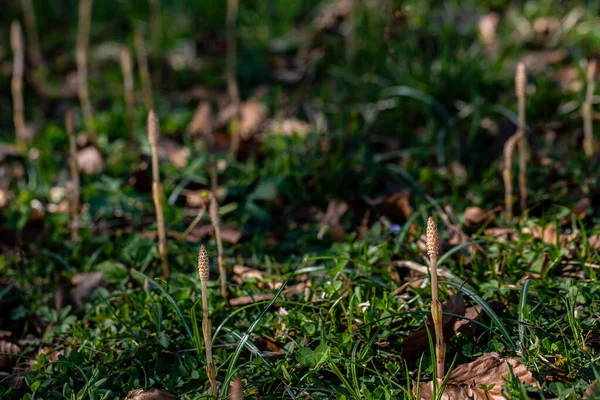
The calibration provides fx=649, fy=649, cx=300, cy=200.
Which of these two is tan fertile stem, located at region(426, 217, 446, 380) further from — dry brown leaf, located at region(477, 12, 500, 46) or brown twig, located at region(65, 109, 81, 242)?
dry brown leaf, located at region(477, 12, 500, 46)

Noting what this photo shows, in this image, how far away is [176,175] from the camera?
3389 millimetres

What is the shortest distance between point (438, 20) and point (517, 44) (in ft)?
2.05

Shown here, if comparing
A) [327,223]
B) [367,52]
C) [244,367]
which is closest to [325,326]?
[244,367]

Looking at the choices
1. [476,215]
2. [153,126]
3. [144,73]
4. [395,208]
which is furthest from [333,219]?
[144,73]

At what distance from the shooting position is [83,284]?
2727mm

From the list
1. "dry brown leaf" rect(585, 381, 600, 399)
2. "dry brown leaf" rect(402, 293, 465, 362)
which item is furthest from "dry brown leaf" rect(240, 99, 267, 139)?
"dry brown leaf" rect(585, 381, 600, 399)

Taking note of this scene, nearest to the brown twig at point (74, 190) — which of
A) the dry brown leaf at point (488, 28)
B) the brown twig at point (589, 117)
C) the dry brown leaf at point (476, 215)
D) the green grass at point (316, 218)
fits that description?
the green grass at point (316, 218)

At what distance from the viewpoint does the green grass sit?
7.13 feet

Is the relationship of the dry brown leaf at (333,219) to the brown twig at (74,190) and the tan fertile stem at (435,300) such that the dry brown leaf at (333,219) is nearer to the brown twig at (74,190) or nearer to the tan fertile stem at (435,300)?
the tan fertile stem at (435,300)

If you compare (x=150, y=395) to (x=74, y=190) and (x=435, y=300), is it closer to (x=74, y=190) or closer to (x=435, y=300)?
(x=435, y=300)

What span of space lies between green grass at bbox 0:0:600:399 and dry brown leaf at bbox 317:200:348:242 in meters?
0.04

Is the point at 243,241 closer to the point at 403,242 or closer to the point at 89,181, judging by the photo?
the point at 403,242

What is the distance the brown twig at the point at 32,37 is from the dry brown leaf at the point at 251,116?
1.85 meters

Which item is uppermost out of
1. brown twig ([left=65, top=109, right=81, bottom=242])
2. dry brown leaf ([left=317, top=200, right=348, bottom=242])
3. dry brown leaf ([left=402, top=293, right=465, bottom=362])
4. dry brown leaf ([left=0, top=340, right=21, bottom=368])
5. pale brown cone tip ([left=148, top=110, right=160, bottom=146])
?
pale brown cone tip ([left=148, top=110, right=160, bottom=146])
